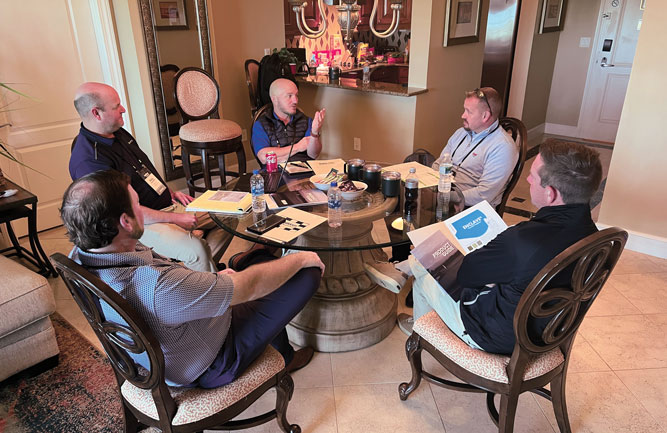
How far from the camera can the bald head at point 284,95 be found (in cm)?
291

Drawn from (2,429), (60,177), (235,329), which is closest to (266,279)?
(235,329)

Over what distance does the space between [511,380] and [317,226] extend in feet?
2.99

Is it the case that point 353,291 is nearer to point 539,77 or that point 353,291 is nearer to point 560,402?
point 560,402

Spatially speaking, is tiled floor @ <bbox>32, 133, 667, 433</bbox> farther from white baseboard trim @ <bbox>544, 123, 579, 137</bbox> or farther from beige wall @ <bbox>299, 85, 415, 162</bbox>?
white baseboard trim @ <bbox>544, 123, 579, 137</bbox>

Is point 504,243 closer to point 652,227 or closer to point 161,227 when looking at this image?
point 161,227

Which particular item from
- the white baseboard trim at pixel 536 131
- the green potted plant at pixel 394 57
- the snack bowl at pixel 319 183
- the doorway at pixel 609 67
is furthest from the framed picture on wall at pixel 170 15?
the doorway at pixel 609 67

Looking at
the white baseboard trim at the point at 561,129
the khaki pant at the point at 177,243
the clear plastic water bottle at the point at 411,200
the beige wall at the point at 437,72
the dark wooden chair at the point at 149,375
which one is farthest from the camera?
the white baseboard trim at the point at 561,129

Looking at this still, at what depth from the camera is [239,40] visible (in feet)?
14.3

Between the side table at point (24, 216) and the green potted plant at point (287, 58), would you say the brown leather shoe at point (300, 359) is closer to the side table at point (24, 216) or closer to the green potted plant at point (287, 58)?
the side table at point (24, 216)

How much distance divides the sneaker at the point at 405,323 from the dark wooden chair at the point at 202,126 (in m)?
1.91

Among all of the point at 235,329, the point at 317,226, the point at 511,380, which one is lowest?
the point at 511,380

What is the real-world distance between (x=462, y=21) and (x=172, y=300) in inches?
144

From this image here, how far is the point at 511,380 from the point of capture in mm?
1508

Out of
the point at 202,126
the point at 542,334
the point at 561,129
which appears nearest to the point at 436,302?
the point at 542,334
